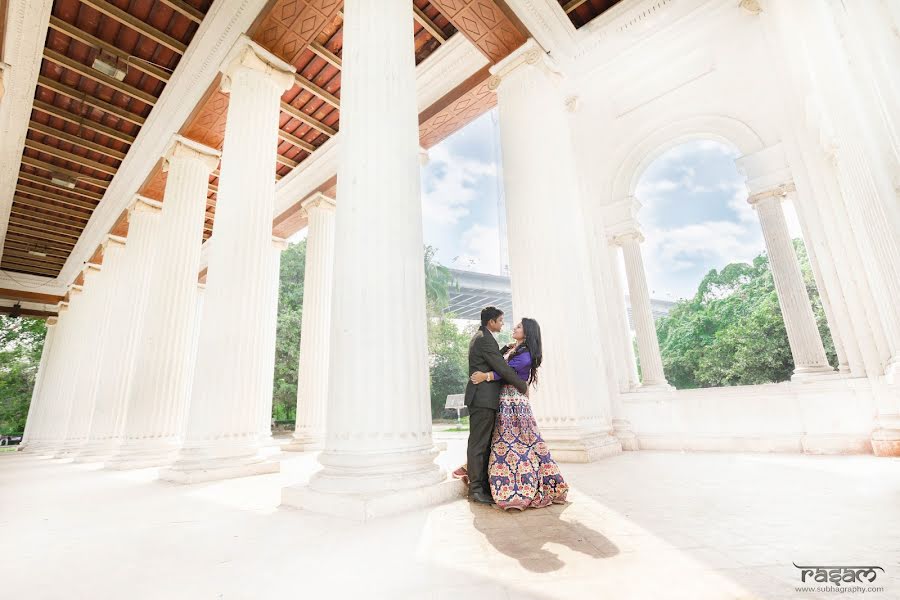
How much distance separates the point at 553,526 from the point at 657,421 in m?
7.85

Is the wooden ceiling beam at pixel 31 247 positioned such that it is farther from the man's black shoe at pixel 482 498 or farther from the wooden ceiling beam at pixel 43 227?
the man's black shoe at pixel 482 498

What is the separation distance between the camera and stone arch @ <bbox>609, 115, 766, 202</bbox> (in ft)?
39.7

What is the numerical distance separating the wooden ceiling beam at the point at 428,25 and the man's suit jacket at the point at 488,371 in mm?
9148

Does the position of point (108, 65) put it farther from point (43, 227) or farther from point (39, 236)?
point (39, 236)

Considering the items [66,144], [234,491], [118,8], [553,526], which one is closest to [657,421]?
[553,526]

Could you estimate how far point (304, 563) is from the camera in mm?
2910

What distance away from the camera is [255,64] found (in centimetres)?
907

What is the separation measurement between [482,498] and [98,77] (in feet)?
48.2

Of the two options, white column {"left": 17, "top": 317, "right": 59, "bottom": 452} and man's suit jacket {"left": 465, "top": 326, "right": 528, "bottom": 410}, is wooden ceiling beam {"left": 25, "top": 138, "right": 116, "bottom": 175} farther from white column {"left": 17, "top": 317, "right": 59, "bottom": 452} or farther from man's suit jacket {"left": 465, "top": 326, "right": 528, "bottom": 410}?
man's suit jacket {"left": 465, "top": 326, "right": 528, "bottom": 410}

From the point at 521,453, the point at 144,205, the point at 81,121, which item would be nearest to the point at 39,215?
the point at 144,205

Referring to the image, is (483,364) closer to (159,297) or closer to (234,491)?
(234,491)

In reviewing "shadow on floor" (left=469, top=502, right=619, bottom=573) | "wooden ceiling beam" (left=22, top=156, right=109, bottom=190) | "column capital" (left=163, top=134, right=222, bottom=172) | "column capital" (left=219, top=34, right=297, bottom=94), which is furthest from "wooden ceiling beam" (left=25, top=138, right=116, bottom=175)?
"shadow on floor" (left=469, top=502, right=619, bottom=573)

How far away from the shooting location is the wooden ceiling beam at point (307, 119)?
1277 cm

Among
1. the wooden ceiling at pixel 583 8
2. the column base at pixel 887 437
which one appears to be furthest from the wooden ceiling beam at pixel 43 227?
the column base at pixel 887 437
